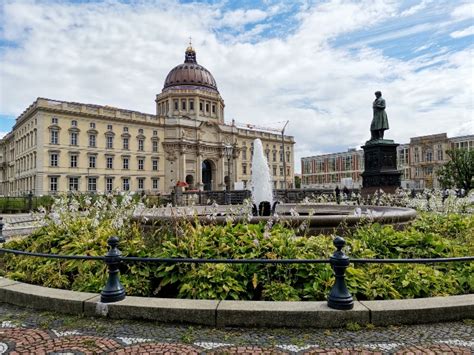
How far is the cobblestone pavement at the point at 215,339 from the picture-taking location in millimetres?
3342

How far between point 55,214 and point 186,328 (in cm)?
431

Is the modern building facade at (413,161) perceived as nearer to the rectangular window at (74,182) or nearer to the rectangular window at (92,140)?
the rectangular window at (92,140)

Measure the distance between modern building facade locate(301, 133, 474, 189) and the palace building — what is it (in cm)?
2910

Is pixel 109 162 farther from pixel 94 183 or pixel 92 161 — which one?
pixel 94 183

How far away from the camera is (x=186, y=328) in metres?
3.91

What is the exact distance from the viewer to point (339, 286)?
13.2 ft

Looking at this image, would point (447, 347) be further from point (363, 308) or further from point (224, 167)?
point (224, 167)

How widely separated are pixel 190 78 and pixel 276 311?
3466 inches

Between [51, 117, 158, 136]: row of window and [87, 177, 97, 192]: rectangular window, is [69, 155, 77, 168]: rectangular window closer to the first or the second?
[87, 177, 97, 192]: rectangular window

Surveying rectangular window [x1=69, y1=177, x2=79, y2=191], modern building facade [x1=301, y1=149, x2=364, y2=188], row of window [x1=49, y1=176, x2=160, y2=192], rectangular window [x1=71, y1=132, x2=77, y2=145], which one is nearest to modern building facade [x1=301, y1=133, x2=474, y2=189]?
modern building facade [x1=301, y1=149, x2=364, y2=188]

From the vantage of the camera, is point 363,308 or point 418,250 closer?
point 363,308

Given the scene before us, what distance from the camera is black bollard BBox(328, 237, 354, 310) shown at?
3.92 metres

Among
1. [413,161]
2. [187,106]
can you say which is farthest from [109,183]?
[413,161]

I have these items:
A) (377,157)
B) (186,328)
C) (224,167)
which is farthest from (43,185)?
(186,328)
